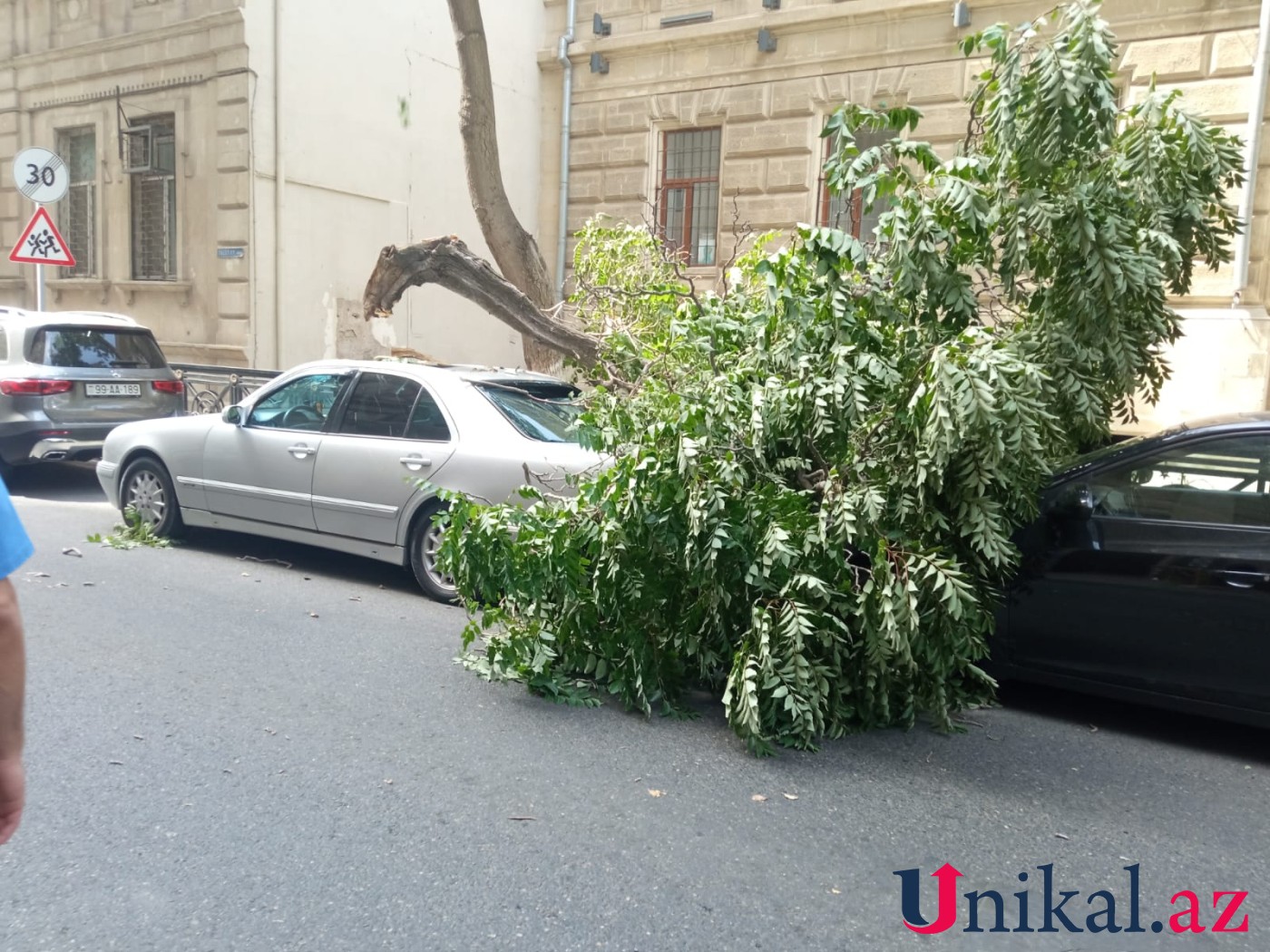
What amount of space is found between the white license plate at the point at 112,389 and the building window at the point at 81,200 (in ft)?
26.4

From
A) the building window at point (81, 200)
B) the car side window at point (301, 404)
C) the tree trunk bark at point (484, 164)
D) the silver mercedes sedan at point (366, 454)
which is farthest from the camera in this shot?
the building window at point (81, 200)

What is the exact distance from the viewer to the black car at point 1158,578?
15.0 ft

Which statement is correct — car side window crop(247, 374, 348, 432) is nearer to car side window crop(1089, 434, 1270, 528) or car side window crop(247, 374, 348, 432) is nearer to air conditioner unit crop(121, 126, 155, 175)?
car side window crop(1089, 434, 1270, 528)

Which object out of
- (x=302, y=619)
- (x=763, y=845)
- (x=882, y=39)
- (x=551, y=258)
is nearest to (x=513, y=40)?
(x=551, y=258)

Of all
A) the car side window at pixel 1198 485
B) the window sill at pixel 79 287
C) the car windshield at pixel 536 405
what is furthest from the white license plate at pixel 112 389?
the car side window at pixel 1198 485

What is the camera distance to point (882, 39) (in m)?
14.6

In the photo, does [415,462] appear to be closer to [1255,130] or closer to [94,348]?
[94,348]

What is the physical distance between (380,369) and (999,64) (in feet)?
14.5

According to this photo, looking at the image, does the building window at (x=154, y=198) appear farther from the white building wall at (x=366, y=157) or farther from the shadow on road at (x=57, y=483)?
the shadow on road at (x=57, y=483)

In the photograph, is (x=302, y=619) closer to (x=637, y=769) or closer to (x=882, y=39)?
(x=637, y=769)

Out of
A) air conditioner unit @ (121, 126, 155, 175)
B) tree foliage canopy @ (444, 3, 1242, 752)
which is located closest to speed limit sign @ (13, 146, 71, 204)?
air conditioner unit @ (121, 126, 155, 175)

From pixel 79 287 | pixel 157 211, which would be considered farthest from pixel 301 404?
pixel 79 287

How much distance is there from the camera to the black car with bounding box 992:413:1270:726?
4562 mm

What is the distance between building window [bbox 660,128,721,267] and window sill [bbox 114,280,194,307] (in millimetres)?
7072
